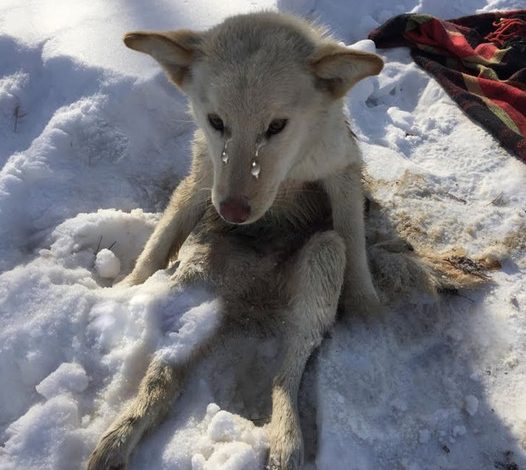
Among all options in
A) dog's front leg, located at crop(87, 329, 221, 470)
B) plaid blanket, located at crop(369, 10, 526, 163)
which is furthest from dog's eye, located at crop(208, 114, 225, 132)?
plaid blanket, located at crop(369, 10, 526, 163)

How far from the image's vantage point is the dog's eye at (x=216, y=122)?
280 cm

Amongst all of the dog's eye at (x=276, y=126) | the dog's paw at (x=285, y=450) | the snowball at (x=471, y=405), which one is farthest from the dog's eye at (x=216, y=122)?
the snowball at (x=471, y=405)

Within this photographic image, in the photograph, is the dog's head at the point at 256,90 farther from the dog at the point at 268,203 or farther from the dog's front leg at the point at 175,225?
the dog's front leg at the point at 175,225

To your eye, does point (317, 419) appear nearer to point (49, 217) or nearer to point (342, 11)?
point (49, 217)

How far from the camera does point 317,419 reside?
274cm

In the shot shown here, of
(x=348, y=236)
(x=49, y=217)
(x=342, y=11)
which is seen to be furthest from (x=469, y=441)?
(x=342, y=11)

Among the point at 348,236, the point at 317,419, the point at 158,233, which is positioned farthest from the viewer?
the point at 158,233

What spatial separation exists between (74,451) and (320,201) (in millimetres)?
1900

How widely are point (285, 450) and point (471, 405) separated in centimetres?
104

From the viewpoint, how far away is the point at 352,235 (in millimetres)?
3223

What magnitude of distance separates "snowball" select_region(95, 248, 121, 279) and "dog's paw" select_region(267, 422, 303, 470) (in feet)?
4.55

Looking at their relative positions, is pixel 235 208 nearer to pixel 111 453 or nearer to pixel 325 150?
pixel 325 150

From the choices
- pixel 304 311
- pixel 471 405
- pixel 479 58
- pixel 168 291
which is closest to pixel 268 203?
pixel 304 311

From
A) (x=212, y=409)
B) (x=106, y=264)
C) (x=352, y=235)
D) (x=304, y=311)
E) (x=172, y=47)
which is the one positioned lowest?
(x=106, y=264)
